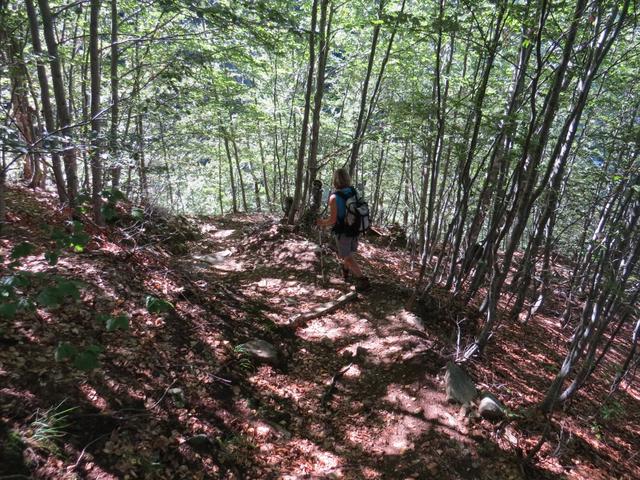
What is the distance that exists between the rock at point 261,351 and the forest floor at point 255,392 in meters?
0.09

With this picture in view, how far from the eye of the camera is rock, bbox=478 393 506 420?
4016 millimetres

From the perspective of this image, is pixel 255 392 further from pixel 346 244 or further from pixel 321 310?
pixel 346 244

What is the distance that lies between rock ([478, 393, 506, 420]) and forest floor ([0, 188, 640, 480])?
9 centimetres

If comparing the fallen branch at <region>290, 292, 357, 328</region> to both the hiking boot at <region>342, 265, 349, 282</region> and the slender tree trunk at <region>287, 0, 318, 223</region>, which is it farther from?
the slender tree trunk at <region>287, 0, 318, 223</region>

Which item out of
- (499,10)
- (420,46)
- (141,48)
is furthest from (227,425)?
(141,48)

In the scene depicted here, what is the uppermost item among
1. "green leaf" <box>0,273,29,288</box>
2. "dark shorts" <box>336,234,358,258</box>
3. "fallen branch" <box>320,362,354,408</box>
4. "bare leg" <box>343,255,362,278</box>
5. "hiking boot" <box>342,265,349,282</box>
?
"green leaf" <box>0,273,29,288</box>

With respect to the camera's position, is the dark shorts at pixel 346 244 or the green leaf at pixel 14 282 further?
the dark shorts at pixel 346 244

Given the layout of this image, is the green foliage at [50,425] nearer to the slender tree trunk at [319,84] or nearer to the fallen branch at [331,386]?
the fallen branch at [331,386]

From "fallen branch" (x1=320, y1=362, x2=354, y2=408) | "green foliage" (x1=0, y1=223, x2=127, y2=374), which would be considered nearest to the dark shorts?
"fallen branch" (x1=320, y1=362, x2=354, y2=408)

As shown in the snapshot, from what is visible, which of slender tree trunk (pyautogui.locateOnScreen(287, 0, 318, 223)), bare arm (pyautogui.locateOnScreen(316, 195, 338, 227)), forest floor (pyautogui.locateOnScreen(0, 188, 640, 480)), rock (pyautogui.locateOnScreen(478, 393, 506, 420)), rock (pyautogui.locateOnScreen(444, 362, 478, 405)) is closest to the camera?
forest floor (pyautogui.locateOnScreen(0, 188, 640, 480))

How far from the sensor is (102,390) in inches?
122

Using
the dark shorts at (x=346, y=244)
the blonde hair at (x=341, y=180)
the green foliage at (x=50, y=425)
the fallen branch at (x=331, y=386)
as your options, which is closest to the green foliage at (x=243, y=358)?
the fallen branch at (x=331, y=386)

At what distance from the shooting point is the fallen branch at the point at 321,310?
5793mm

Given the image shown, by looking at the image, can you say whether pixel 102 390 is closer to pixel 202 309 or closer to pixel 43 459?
pixel 43 459
